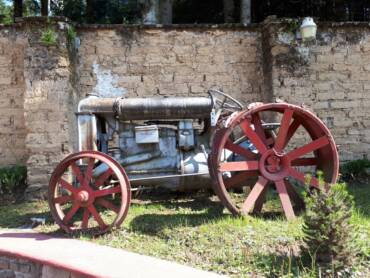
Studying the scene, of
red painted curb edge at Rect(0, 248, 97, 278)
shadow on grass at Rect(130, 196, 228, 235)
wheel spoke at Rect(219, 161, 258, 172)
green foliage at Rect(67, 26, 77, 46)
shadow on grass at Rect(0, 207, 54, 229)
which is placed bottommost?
shadow on grass at Rect(0, 207, 54, 229)

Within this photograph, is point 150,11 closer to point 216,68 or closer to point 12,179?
point 216,68

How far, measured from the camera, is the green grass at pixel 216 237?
147 inches

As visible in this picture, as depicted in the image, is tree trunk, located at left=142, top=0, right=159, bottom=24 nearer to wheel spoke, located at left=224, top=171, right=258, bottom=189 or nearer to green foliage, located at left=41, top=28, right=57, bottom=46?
green foliage, located at left=41, top=28, right=57, bottom=46

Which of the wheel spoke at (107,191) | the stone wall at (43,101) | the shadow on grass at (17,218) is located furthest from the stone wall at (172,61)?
the wheel spoke at (107,191)

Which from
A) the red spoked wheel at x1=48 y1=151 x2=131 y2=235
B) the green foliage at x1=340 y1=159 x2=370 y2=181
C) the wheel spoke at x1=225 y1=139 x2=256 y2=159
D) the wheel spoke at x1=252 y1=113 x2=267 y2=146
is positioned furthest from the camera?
the green foliage at x1=340 y1=159 x2=370 y2=181

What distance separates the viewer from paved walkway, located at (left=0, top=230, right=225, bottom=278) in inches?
139

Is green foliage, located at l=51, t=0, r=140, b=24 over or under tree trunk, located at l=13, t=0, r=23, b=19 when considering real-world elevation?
under

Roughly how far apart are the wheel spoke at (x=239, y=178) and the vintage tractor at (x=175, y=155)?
0.5 inches

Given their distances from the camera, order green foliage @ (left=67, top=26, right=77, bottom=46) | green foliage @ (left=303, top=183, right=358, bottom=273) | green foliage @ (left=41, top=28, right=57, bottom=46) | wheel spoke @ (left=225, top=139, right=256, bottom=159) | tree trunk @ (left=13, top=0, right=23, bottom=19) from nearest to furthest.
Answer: green foliage @ (left=303, top=183, right=358, bottom=273) < wheel spoke @ (left=225, top=139, right=256, bottom=159) < green foliage @ (left=41, top=28, right=57, bottom=46) < green foliage @ (left=67, top=26, right=77, bottom=46) < tree trunk @ (left=13, top=0, right=23, bottom=19)

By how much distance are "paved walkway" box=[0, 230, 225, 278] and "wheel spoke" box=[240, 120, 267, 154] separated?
1697 mm

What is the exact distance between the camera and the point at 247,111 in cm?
484

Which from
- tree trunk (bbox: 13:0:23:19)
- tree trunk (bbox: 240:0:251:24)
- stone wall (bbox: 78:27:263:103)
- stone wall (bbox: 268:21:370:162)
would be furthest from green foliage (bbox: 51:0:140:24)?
stone wall (bbox: 268:21:370:162)

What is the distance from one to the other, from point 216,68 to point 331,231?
4.62 metres

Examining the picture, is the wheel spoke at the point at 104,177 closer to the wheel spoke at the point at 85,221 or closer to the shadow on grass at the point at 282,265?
the wheel spoke at the point at 85,221
